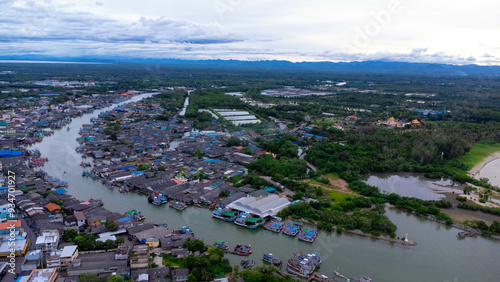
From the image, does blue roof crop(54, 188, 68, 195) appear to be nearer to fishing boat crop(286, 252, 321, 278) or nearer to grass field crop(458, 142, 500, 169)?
fishing boat crop(286, 252, 321, 278)

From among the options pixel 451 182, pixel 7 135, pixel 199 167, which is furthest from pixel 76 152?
pixel 451 182

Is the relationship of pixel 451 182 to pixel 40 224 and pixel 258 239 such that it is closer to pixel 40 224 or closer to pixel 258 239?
pixel 258 239

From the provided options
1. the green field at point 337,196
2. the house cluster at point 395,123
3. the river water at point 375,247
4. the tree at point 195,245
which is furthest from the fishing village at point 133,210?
the house cluster at point 395,123

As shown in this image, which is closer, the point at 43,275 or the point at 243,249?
the point at 43,275

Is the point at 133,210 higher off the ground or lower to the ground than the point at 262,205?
lower

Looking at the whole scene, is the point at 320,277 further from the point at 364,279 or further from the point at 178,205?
the point at 178,205

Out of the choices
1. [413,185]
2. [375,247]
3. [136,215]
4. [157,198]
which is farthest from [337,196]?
[136,215]

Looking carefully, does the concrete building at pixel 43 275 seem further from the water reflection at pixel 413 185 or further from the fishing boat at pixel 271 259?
the water reflection at pixel 413 185
